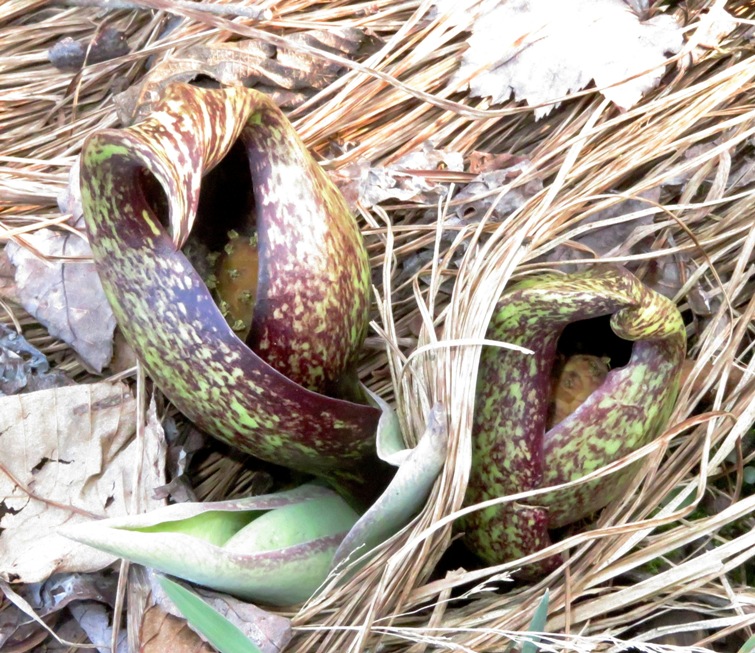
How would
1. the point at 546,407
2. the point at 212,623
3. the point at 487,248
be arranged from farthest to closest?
the point at 487,248 → the point at 546,407 → the point at 212,623

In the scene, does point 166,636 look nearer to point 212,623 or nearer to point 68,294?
point 212,623

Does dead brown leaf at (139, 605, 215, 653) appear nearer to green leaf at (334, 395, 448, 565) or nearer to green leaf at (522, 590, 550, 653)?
green leaf at (334, 395, 448, 565)

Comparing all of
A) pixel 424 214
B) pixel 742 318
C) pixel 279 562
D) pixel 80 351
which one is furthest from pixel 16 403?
pixel 742 318

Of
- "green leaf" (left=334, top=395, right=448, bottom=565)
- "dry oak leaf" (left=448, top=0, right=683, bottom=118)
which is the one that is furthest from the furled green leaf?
"dry oak leaf" (left=448, top=0, right=683, bottom=118)

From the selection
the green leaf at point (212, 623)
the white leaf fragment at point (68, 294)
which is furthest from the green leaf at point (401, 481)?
the white leaf fragment at point (68, 294)

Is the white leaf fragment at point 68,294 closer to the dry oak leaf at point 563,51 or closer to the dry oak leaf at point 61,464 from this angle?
the dry oak leaf at point 61,464

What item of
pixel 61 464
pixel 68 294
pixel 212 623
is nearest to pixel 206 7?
pixel 68 294
